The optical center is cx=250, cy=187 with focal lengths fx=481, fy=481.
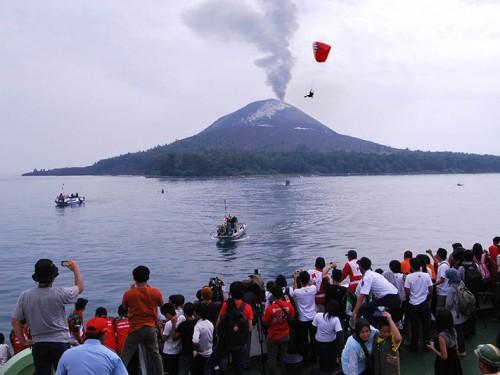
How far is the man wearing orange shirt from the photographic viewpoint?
529cm

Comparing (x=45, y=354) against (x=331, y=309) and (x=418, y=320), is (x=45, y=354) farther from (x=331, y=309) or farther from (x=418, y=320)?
(x=418, y=320)

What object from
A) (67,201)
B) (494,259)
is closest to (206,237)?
(494,259)

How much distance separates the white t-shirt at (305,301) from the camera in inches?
257

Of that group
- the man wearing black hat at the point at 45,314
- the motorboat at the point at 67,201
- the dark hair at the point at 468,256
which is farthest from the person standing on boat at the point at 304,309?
the motorboat at the point at 67,201

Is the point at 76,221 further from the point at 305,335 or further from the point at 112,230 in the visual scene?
the point at 305,335

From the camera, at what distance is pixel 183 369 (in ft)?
19.8

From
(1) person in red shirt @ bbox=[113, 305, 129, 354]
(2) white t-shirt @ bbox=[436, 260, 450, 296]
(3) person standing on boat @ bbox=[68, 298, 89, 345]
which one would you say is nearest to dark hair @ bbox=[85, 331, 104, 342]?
(1) person in red shirt @ bbox=[113, 305, 129, 354]

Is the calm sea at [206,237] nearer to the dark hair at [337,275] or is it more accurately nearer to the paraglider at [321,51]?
the paraglider at [321,51]

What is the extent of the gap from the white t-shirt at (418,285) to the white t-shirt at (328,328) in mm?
1467

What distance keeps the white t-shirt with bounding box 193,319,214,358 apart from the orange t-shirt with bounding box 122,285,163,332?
66 centimetres

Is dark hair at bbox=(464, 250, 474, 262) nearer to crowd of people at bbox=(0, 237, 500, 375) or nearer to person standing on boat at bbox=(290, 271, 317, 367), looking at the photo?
crowd of people at bbox=(0, 237, 500, 375)

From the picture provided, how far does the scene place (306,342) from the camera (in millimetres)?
6781

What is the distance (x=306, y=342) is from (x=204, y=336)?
172 cm

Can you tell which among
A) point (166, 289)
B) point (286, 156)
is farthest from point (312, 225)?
point (286, 156)
